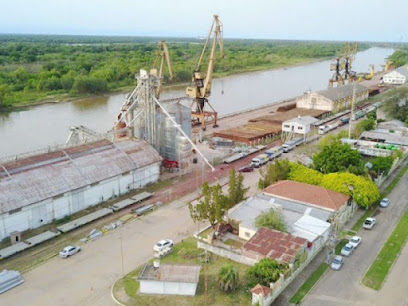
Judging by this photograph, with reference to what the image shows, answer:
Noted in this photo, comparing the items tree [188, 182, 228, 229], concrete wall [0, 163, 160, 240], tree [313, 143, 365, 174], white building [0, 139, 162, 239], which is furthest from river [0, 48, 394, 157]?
tree [313, 143, 365, 174]

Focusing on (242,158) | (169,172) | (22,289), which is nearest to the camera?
(22,289)

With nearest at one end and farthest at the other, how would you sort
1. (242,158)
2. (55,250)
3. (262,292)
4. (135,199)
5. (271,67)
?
1. (262,292)
2. (55,250)
3. (135,199)
4. (242,158)
5. (271,67)

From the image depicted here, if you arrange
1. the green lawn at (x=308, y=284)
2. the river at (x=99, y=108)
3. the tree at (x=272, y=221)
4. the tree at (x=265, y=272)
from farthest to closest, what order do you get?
the river at (x=99, y=108)
the tree at (x=272, y=221)
the tree at (x=265, y=272)
the green lawn at (x=308, y=284)

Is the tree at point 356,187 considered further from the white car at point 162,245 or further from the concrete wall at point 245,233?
the white car at point 162,245

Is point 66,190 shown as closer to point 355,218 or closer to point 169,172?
point 169,172

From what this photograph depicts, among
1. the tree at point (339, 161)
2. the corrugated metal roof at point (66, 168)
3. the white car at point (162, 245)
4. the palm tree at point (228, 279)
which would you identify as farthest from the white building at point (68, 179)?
the tree at point (339, 161)

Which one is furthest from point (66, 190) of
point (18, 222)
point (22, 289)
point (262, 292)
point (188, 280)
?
point (262, 292)
